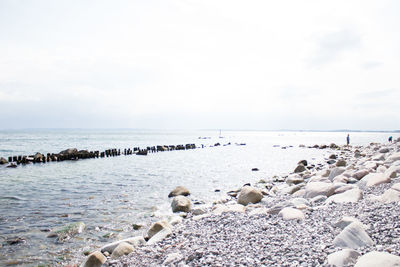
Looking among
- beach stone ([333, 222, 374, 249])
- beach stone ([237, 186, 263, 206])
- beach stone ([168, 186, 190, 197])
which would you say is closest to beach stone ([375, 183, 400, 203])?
beach stone ([333, 222, 374, 249])

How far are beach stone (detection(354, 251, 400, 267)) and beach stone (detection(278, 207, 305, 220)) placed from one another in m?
2.36

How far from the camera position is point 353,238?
158 inches

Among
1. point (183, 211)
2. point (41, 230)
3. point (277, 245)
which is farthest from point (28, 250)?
point (277, 245)

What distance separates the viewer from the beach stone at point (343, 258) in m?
3.42

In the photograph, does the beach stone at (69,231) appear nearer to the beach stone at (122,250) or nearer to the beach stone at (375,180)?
the beach stone at (122,250)

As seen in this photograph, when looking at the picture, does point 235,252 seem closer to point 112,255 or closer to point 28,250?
point 112,255

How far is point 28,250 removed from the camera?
6.45 metres

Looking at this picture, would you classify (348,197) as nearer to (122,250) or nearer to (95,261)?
(122,250)

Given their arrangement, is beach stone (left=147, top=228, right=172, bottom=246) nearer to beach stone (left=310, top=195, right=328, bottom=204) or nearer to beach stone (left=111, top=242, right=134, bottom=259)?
beach stone (left=111, top=242, right=134, bottom=259)

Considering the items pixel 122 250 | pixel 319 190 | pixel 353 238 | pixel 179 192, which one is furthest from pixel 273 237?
pixel 179 192

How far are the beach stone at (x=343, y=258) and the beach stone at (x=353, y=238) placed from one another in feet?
1.20

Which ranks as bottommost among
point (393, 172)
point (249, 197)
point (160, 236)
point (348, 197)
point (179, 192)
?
point (179, 192)

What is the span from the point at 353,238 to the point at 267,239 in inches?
52.7

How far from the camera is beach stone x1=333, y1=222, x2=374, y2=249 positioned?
3.93m
